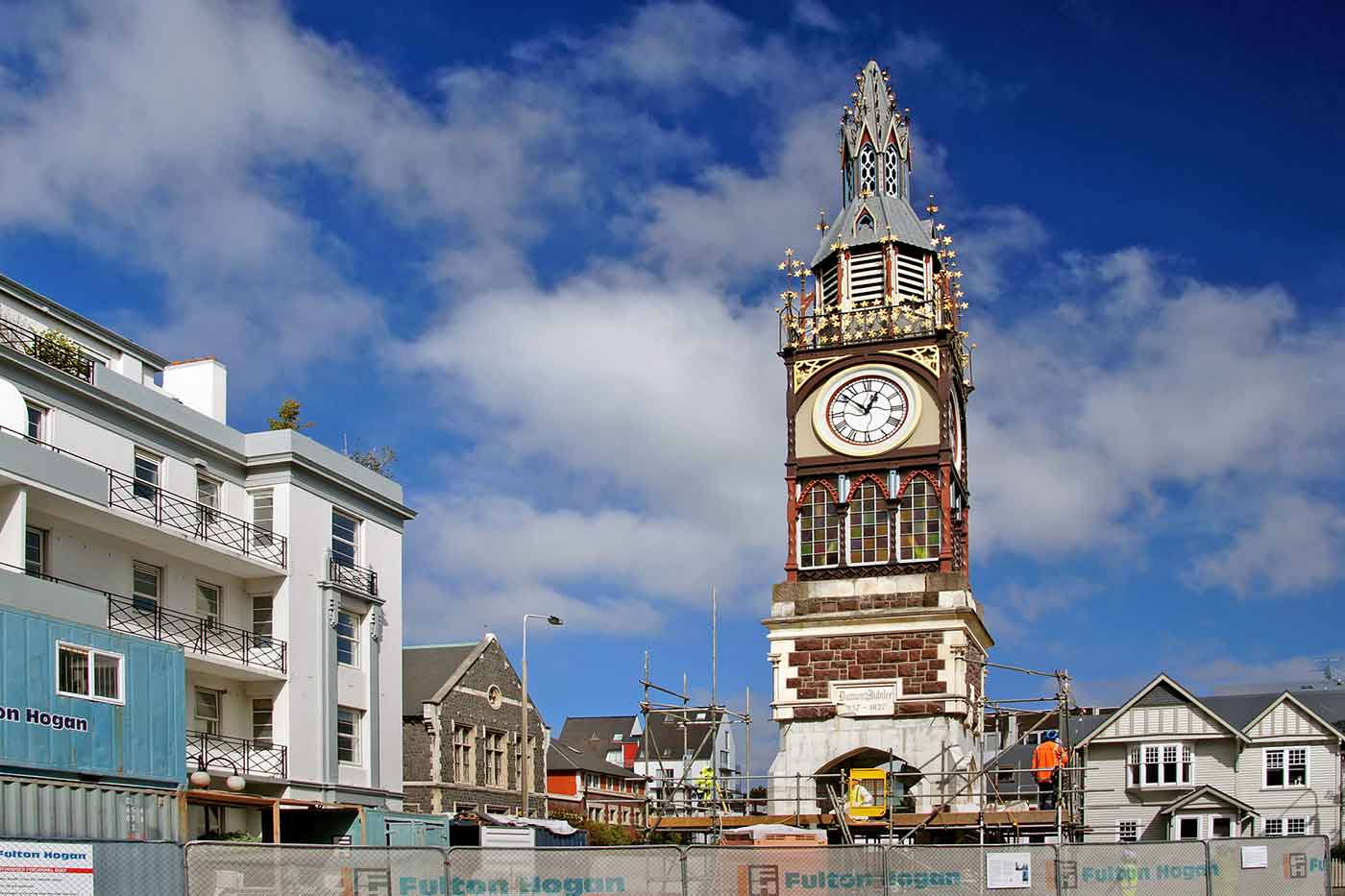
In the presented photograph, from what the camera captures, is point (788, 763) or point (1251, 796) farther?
point (1251, 796)

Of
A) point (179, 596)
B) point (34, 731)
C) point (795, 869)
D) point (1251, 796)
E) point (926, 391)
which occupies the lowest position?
point (1251, 796)

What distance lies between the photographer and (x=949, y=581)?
36.9 m

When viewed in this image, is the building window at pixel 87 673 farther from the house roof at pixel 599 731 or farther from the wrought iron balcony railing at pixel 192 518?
the house roof at pixel 599 731

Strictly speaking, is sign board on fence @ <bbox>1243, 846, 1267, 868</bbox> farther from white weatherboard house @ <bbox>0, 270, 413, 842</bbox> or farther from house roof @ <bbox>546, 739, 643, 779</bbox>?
house roof @ <bbox>546, 739, 643, 779</bbox>

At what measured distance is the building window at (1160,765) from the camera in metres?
59.8

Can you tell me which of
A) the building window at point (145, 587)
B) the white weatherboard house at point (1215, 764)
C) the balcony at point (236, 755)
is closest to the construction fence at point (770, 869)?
the balcony at point (236, 755)

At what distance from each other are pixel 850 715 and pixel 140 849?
73.2 ft

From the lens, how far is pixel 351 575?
3725cm

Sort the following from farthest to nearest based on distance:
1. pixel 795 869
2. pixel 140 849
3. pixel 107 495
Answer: pixel 107 495 < pixel 795 869 < pixel 140 849

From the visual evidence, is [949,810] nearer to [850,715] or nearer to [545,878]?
[850,715]

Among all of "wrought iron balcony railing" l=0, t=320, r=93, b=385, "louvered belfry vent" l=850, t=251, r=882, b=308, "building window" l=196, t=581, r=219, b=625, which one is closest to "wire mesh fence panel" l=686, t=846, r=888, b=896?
"building window" l=196, t=581, r=219, b=625

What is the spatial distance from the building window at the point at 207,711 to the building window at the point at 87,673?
653 centimetres

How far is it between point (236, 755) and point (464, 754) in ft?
85.3

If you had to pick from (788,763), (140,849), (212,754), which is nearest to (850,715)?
(788,763)
